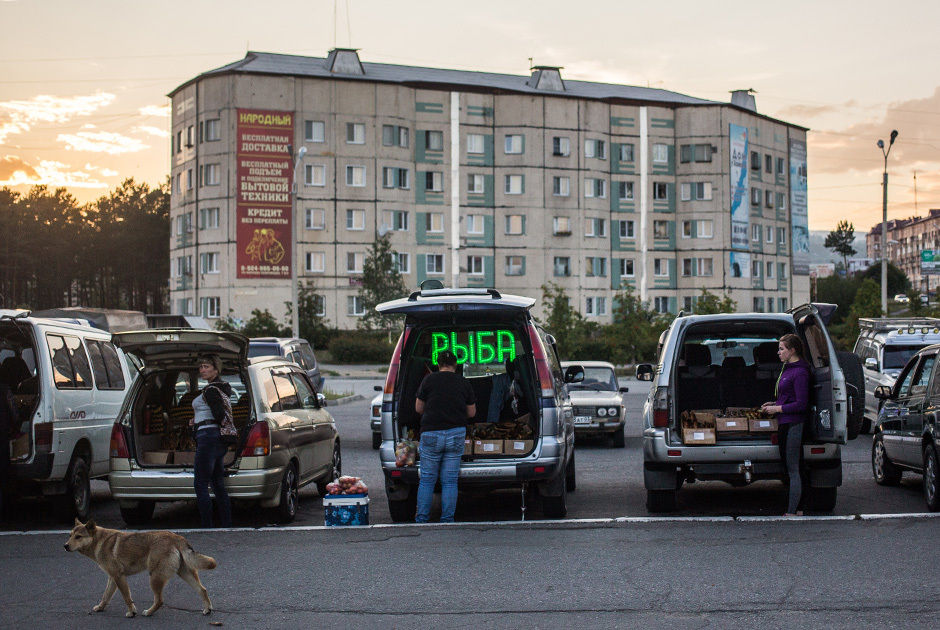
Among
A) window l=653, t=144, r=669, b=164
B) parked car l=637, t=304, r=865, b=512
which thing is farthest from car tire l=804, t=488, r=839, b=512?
window l=653, t=144, r=669, b=164

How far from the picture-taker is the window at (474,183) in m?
73.2

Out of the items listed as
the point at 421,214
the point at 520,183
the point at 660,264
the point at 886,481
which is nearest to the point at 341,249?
the point at 421,214

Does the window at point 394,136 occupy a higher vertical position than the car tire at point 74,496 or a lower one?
higher

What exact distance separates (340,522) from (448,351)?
199 cm

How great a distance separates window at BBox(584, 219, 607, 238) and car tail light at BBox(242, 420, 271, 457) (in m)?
66.6

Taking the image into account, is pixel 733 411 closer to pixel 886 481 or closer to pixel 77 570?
pixel 886 481

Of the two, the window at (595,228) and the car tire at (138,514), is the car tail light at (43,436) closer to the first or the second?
the car tire at (138,514)

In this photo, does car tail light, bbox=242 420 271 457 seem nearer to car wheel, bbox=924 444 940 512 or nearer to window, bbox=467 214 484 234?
car wheel, bbox=924 444 940 512

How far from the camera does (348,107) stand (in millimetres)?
69000

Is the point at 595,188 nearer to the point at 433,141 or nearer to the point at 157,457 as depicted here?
the point at 433,141

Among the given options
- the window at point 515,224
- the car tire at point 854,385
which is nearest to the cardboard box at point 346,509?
the car tire at point 854,385

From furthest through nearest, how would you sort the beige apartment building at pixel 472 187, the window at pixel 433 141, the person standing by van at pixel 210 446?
the window at pixel 433 141, the beige apartment building at pixel 472 187, the person standing by van at pixel 210 446

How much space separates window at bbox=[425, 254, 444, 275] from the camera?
72.6 meters

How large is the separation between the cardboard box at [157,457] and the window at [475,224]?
63.0 m
